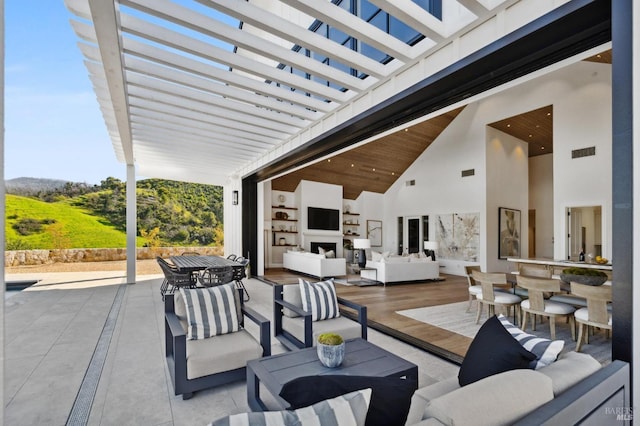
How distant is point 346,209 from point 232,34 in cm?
1074

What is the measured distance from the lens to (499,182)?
1011cm

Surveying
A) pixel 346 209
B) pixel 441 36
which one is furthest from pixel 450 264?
pixel 441 36

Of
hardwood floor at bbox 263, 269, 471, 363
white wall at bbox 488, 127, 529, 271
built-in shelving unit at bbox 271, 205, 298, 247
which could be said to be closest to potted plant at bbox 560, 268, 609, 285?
hardwood floor at bbox 263, 269, 471, 363

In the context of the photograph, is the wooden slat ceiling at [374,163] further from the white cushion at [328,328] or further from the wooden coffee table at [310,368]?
the wooden coffee table at [310,368]

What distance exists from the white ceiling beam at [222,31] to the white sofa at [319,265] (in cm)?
600

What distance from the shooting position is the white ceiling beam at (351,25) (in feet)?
7.84

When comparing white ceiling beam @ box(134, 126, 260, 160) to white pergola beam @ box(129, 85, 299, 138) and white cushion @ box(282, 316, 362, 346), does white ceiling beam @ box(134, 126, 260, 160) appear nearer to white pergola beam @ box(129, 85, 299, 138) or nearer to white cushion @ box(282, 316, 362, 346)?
white pergola beam @ box(129, 85, 299, 138)

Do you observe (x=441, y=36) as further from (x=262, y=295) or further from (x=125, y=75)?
(x=262, y=295)

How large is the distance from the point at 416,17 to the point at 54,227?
39.9 feet

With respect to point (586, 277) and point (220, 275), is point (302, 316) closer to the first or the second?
point (220, 275)

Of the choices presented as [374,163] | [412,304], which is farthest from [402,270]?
[374,163]

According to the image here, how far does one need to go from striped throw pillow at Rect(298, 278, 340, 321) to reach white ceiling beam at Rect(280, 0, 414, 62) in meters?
2.34

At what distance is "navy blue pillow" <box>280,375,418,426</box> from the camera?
1063 mm

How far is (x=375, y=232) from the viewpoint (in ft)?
44.0
